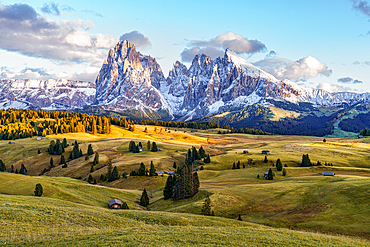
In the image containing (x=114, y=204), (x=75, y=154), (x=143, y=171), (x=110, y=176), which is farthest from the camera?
(x=75, y=154)

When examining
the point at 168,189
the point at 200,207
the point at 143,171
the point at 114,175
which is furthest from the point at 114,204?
the point at 114,175

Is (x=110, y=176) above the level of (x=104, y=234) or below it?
below

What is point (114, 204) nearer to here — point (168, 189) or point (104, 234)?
point (168, 189)

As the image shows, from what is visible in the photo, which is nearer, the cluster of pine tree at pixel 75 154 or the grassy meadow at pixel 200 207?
the grassy meadow at pixel 200 207

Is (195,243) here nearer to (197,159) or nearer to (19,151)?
(197,159)

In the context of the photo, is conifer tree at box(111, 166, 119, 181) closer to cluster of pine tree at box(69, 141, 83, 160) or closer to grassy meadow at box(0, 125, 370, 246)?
grassy meadow at box(0, 125, 370, 246)

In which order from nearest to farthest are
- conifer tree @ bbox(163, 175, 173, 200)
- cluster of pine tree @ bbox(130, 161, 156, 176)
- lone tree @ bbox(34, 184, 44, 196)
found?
lone tree @ bbox(34, 184, 44, 196) < conifer tree @ bbox(163, 175, 173, 200) < cluster of pine tree @ bbox(130, 161, 156, 176)

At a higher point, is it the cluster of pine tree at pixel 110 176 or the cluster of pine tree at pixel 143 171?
the cluster of pine tree at pixel 143 171

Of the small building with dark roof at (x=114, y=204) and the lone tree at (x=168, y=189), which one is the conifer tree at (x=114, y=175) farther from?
the small building with dark roof at (x=114, y=204)

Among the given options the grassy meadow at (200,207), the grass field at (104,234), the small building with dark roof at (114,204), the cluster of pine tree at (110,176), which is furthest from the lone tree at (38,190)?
the cluster of pine tree at (110,176)

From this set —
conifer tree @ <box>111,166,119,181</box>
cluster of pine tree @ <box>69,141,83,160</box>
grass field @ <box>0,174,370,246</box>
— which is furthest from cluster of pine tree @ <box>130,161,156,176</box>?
grass field @ <box>0,174,370,246</box>

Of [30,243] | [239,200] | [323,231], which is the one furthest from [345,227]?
[30,243]

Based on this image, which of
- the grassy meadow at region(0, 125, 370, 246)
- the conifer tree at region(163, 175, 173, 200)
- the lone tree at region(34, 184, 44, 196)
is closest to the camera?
the grassy meadow at region(0, 125, 370, 246)

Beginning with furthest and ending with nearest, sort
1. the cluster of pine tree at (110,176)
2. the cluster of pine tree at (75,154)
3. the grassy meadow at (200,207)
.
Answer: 1. the cluster of pine tree at (75,154)
2. the cluster of pine tree at (110,176)
3. the grassy meadow at (200,207)
